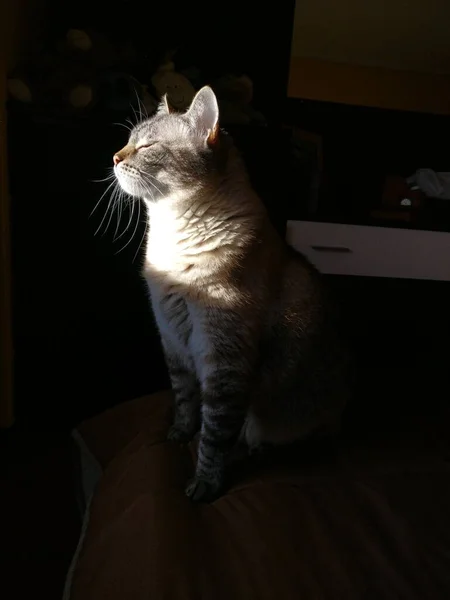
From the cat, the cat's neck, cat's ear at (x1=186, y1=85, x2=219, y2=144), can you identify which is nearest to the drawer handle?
the cat

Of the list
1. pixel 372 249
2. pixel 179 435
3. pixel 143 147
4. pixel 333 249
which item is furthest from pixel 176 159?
pixel 372 249

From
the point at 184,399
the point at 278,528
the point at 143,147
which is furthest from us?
the point at 184,399

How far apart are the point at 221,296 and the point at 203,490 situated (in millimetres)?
371

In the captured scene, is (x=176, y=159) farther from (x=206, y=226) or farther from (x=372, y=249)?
(x=372, y=249)

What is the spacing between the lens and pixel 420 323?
75.0 inches

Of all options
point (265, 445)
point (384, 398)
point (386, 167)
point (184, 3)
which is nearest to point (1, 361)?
point (265, 445)

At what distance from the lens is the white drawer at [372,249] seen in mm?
1797

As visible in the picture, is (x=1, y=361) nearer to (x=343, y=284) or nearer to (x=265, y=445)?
(x=265, y=445)

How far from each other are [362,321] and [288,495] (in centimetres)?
103

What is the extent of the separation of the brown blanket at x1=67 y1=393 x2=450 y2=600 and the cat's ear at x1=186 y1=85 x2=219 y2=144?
66 centimetres

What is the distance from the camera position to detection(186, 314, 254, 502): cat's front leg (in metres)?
1.02

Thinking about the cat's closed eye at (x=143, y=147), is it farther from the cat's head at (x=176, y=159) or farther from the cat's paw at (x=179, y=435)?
the cat's paw at (x=179, y=435)

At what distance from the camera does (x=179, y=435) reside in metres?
1.19

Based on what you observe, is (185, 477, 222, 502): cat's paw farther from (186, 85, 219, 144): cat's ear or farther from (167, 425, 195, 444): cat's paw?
(186, 85, 219, 144): cat's ear
